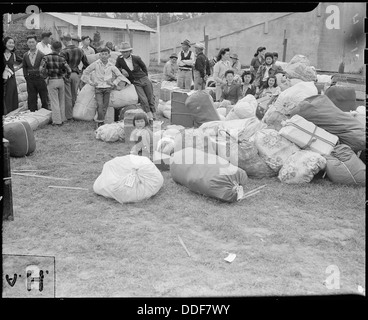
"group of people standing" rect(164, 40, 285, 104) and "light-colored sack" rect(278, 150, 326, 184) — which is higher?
"group of people standing" rect(164, 40, 285, 104)

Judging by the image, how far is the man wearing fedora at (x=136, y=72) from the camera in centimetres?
787

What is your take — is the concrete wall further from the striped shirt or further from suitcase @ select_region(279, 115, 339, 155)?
suitcase @ select_region(279, 115, 339, 155)

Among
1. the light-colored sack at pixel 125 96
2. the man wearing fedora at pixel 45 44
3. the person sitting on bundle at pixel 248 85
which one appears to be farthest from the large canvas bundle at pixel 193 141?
the man wearing fedora at pixel 45 44

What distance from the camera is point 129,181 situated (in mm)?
4512

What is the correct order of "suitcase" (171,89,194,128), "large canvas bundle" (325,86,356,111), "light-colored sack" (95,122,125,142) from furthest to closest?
1. "suitcase" (171,89,194,128)
2. "light-colored sack" (95,122,125,142)
3. "large canvas bundle" (325,86,356,111)

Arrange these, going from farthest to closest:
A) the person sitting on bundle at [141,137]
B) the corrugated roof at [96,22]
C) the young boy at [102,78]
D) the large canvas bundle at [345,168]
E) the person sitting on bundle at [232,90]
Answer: the corrugated roof at [96,22] → the person sitting on bundle at [232,90] → the young boy at [102,78] → the person sitting on bundle at [141,137] → the large canvas bundle at [345,168]

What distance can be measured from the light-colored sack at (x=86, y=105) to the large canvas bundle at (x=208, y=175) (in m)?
3.51

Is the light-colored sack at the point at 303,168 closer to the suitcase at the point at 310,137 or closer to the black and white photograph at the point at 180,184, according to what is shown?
the black and white photograph at the point at 180,184

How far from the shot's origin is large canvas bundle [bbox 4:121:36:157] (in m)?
5.90

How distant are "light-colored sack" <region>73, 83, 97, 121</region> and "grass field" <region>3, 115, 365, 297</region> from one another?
2.76 metres

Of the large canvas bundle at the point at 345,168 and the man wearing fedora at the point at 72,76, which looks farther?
the man wearing fedora at the point at 72,76

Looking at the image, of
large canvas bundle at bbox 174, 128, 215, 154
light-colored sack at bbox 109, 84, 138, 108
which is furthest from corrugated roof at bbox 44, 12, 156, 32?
large canvas bundle at bbox 174, 128, 215, 154
